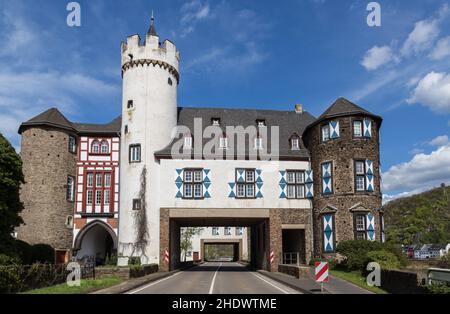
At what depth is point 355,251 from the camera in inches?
1034

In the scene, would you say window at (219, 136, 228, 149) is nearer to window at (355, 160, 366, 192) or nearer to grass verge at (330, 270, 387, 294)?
window at (355, 160, 366, 192)

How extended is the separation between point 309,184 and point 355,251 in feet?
24.5

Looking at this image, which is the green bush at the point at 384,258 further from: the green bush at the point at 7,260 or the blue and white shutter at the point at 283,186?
the green bush at the point at 7,260

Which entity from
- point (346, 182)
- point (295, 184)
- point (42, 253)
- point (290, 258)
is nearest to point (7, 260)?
point (42, 253)

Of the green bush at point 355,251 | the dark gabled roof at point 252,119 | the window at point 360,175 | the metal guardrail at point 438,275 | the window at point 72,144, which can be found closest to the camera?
the metal guardrail at point 438,275

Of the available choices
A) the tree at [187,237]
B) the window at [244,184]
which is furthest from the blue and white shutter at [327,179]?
the tree at [187,237]

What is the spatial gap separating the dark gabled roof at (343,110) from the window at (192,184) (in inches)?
375

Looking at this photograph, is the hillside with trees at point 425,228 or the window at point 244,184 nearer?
the window at point 244,184

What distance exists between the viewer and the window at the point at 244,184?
107ft

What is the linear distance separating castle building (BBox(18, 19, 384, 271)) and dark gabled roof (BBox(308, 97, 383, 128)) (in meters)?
0.10
